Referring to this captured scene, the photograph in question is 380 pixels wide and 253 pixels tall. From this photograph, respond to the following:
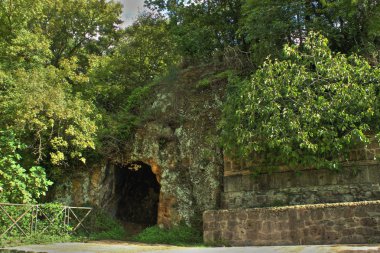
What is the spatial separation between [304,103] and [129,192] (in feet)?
30.6

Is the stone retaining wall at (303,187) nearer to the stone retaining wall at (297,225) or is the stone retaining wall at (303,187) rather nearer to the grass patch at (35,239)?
the stone retaining wall at (297,225)

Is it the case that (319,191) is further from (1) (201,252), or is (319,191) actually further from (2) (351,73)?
(1) (201,252)

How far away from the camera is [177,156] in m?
12.4

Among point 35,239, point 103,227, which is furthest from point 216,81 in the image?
point 35,239

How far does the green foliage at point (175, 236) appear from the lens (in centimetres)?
1052

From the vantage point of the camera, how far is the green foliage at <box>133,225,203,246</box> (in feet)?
34.5

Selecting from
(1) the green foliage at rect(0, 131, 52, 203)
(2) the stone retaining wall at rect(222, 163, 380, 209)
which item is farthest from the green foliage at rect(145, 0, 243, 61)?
(1) the green foliage at rect(0, 131, 52, 203)

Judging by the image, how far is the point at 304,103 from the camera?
9391 millimetres

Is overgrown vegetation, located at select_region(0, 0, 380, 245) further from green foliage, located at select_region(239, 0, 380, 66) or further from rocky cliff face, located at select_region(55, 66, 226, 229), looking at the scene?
rocky cliff face, located at select_region(55, 66, 226, 229)

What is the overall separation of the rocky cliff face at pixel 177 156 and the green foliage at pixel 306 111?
176 cm

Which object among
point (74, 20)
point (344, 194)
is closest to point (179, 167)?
point (344, 194)

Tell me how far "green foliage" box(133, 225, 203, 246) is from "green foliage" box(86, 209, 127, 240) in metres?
1.15

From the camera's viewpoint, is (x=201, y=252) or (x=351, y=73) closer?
(x=201, y=252)

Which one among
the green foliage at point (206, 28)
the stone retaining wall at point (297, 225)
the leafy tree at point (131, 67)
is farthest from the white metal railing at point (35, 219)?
the green foliage at point (206, 28)
